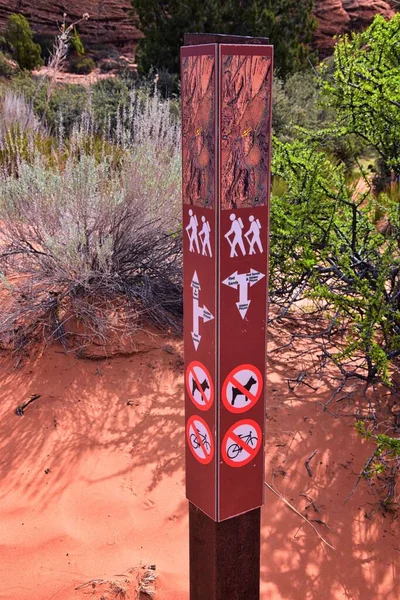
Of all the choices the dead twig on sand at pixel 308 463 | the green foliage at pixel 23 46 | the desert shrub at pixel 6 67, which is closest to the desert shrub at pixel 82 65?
the green foliage at pixel 23 46

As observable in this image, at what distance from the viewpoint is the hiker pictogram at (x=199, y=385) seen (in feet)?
5.41

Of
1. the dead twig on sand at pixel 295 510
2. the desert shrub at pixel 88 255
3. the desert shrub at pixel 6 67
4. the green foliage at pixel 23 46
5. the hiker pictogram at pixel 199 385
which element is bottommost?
the dead twig on sand at pixel 295 510

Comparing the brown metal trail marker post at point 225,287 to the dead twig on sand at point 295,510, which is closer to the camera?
the brown metal trail marker post at point 225,287

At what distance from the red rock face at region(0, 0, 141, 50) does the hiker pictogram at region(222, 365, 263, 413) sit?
24.6m

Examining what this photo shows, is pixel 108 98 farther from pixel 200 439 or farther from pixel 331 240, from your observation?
pixel 200 439

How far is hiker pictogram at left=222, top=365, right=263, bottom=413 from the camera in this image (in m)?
1.64

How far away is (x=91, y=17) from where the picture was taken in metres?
24.2

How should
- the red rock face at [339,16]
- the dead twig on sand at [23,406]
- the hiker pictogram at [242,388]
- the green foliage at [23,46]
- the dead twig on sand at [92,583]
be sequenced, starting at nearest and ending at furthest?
1. the hiker pictogram at [242,388]
2. the dead twig on sand at [92,583]
3. the dead twig on sand at [23,406]
4. the green foliage at [23,46]
5. the red rock face at [339,16]

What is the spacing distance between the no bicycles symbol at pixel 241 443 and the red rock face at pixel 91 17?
24589 mm

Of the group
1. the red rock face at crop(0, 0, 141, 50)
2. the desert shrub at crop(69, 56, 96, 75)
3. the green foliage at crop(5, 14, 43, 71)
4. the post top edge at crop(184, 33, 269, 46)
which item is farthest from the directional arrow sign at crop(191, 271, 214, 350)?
Answer: the red rock face at crop(0, 0, 141, 50)

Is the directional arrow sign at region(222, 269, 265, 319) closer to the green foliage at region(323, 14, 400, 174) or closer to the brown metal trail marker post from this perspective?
the brown metal trail marker post

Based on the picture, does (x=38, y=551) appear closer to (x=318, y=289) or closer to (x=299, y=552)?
(x=299, y=552)

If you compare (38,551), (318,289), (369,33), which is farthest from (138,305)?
(369,33)

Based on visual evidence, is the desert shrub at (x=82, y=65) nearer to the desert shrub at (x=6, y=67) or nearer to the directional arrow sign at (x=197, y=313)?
the desert shrub at (x=6, y=67)
